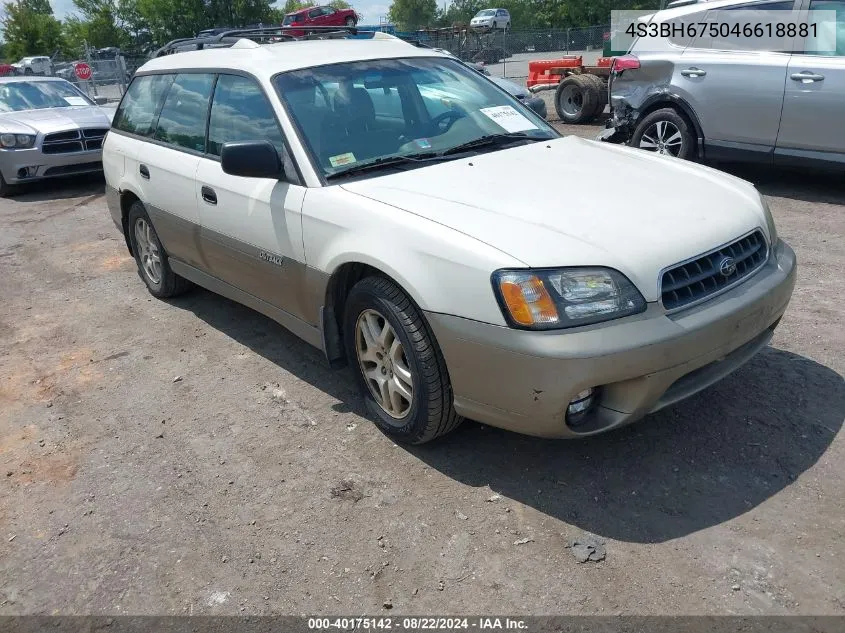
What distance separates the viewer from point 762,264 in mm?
3193

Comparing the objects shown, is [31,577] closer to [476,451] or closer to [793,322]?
[476,451]

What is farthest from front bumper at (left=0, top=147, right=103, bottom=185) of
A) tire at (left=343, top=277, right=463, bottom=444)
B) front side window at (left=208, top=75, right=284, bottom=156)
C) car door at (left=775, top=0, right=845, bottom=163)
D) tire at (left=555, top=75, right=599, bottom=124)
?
car door at (left=775, top=0, right=845, bottom=163)

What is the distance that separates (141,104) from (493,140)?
2869 millimetres

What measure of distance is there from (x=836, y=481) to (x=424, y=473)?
1.69 meters

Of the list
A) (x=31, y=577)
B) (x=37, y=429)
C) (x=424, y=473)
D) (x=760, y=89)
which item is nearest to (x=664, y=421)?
(x=424, y=473)

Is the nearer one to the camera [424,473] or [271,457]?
[424,473]

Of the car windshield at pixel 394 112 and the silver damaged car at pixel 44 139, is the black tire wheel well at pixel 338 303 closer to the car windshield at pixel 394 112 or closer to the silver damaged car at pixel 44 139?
the car windshield at pixel 394 112

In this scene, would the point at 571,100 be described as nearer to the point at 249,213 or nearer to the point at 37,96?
the point at 37,96

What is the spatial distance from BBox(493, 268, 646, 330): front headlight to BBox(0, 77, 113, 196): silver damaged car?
9.32 metres

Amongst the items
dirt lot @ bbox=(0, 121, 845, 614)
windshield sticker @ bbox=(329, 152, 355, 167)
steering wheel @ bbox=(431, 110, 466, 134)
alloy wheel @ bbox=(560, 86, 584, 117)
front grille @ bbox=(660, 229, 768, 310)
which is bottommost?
dirt lot @ bbox=(0, 121, 845, 614)

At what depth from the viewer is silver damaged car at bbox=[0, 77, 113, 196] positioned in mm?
9969

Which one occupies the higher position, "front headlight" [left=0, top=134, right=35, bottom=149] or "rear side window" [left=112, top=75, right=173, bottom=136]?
"rear side window" [left=112, top=75, right=173, bottom=136]

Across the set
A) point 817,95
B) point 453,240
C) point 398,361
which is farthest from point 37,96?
point 453,240

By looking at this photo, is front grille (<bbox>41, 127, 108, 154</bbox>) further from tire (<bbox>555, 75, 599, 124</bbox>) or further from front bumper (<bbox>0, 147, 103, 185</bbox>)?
tire (<bbox>555, 75, 599, 124</bbox>)
